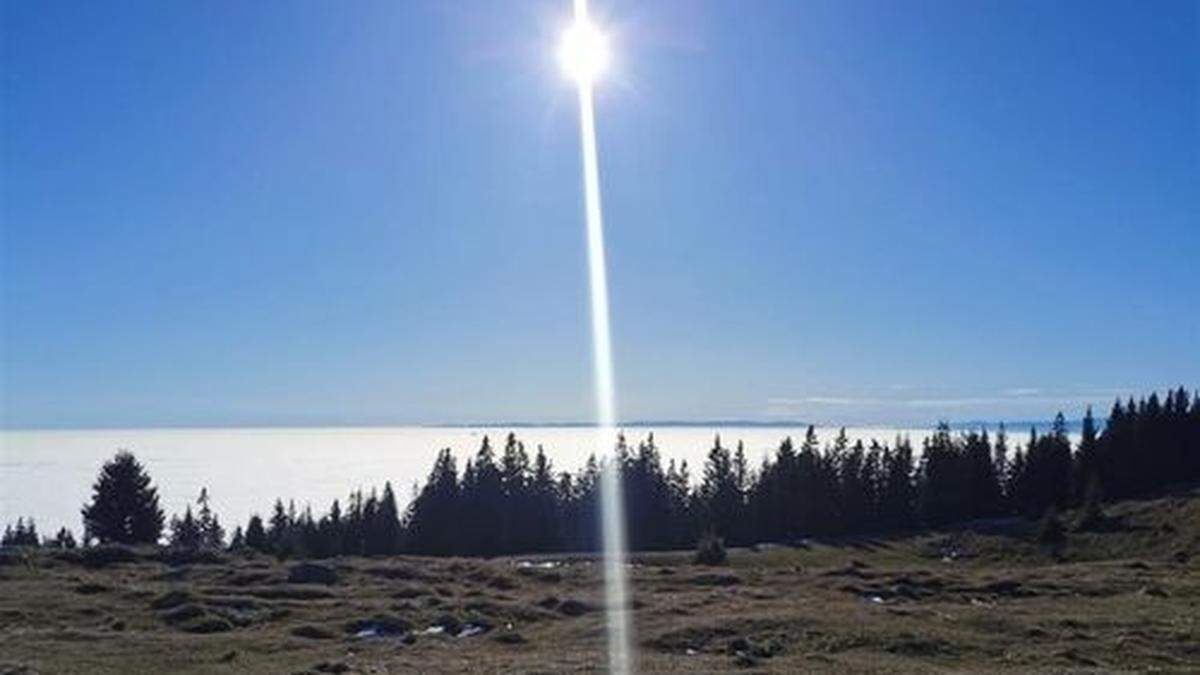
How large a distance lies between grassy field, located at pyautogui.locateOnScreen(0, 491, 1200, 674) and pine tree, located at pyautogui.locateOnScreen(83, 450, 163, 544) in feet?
99.1

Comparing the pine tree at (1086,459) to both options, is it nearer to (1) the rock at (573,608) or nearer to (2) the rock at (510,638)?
(1) the rock at (573,608)

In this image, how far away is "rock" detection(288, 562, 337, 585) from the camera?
250ft

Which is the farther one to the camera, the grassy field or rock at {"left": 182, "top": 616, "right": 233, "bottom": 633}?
rock at {"left": 182, "top": 616, "right": 233, "bottom": 633}

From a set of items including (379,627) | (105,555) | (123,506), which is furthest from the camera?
(123,506)

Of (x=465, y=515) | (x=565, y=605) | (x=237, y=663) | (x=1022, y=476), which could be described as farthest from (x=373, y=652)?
(x=1022, y=476)

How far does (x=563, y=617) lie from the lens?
61.2 m

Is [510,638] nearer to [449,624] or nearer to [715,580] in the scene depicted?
[449,624]

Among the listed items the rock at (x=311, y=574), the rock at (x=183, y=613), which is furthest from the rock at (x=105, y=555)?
the rock at (x=183, y=613)

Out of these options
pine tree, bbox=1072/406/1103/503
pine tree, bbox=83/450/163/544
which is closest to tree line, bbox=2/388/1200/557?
pine tree, bbox=1072/406/1103/503

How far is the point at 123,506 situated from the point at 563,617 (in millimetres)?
73099

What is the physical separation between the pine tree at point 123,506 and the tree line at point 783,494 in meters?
17.6

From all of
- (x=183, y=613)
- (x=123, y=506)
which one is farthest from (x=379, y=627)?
(x=123, y=506)

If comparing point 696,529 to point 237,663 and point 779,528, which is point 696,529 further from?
point 237,663

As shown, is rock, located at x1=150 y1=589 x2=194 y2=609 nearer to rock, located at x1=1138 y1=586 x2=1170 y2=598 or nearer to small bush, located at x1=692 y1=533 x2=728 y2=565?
small bush, located at x1=692 y1=533 x2=728 y2=565
